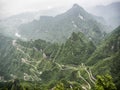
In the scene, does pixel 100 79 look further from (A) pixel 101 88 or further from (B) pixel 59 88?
(B) pixel 59 88

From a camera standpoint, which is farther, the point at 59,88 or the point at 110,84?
the point at 59,88

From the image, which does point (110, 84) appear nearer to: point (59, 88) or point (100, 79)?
point (100, 79)

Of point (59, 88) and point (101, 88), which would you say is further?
point (59, 88)

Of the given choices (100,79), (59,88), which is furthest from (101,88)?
(59,88)

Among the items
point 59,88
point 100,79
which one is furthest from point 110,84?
point 59,88

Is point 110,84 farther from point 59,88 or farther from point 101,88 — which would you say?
point 59,88
